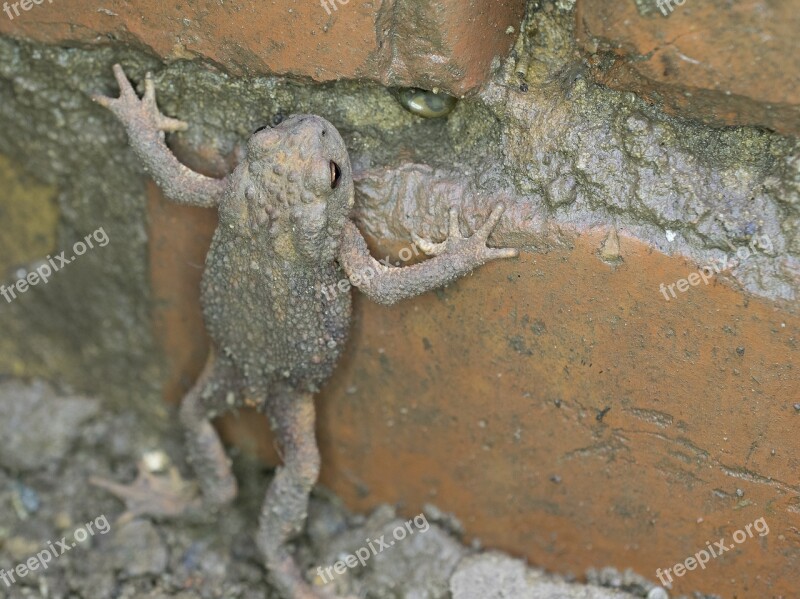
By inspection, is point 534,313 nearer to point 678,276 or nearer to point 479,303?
point 479,303

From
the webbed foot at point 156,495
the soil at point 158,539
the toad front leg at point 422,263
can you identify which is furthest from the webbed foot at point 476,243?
the webbed foot at point 156,495

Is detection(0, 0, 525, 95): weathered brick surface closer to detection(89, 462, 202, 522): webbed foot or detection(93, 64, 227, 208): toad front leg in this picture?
detection(93, 64, 227, 208): toad front leg

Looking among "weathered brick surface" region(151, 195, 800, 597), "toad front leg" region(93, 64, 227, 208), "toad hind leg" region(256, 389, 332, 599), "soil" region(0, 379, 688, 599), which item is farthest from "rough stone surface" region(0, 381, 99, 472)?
"toad front leg" region(93, 64, 227, 208)

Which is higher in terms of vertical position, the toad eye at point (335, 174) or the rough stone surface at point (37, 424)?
the toad eye at point (335, 174)

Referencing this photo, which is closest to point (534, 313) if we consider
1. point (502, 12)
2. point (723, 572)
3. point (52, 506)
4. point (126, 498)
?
point (502, 12)

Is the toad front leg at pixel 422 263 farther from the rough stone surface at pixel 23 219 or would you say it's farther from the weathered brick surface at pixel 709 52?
the rough stone surface at pixel 23 219

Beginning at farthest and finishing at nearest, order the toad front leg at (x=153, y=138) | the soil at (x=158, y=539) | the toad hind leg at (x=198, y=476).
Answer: the toad hind leg at (x=198, y=476) → the soil at (x=158, y=539) → the toad front leg at (x=153, y=138)

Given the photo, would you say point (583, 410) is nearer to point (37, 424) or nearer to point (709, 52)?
point (709, 52)
